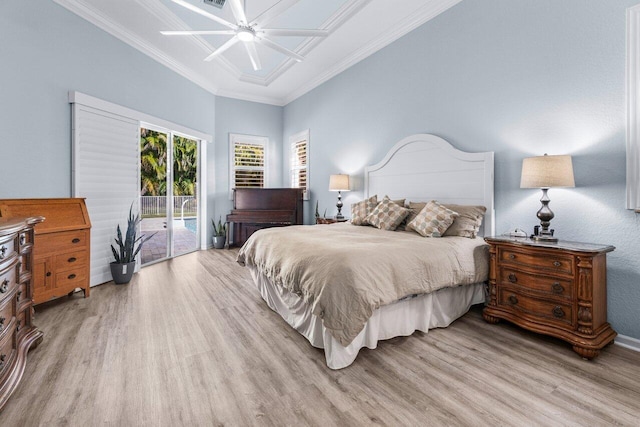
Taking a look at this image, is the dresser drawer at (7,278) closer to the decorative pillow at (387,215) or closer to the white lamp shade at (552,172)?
the decorative pillow at (387,215)

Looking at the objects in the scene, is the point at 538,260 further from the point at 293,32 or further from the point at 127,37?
the point at 127,37

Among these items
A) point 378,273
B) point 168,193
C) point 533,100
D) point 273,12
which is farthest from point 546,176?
point 168,193

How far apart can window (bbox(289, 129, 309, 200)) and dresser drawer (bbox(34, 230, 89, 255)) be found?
11.9 ft

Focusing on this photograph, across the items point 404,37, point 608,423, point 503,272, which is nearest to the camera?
point 608,423

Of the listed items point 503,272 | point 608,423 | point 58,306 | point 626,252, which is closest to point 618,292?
point 626,252

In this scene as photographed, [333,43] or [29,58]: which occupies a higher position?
[333,43]

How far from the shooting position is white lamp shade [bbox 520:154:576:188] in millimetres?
2125

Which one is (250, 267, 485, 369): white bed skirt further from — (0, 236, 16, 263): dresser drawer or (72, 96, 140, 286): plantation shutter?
(72, 96, 140, 286): plantation shutter

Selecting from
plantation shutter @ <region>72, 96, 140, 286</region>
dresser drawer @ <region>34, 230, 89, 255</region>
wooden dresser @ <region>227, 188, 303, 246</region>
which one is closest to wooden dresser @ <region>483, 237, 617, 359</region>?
wooden dresser @ <region>227, 188, 303, 246</region>

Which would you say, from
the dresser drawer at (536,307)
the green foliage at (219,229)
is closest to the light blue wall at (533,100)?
the dresser drawer at (536,307)

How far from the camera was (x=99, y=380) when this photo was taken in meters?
1.71

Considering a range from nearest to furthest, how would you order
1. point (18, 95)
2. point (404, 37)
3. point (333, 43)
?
point (18, 95) → point (404, 37) → point (333, 43)

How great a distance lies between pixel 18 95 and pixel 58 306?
2.01 metres

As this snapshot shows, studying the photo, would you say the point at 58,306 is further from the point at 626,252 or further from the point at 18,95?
the point at 626,252
